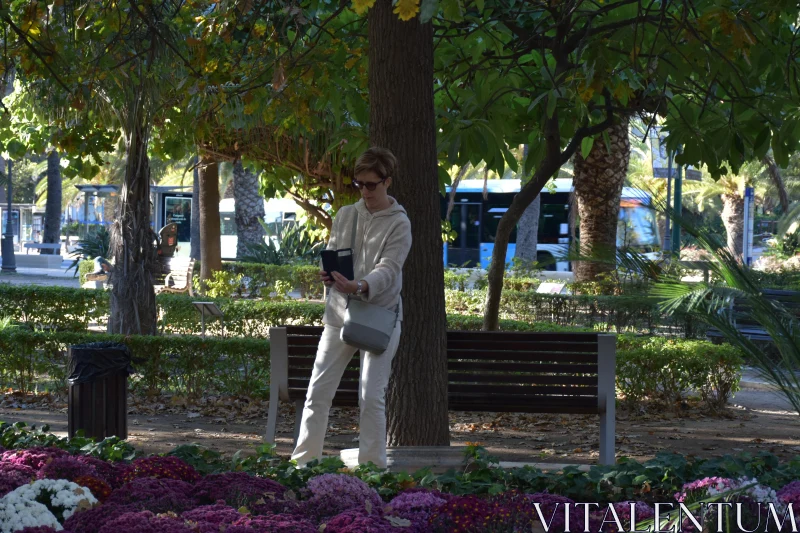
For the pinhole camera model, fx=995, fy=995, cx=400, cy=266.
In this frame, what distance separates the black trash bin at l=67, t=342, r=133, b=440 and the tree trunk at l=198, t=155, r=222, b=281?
12.3 m

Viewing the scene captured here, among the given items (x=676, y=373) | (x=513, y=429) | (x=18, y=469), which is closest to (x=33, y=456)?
(x=18, y=469)

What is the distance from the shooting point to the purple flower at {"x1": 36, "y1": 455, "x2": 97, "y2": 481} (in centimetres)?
373

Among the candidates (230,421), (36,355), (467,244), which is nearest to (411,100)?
(230,421)

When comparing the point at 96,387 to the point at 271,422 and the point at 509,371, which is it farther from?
the point at 509,371

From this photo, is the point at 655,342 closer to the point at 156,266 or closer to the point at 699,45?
the point at 699,45

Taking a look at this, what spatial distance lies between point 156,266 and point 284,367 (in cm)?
585

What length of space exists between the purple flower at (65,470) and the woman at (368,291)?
1.49 meters

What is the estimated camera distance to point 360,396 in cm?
500

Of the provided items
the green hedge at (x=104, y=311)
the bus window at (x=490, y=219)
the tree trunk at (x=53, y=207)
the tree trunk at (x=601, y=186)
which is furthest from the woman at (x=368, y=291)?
the tree trunk at (x=53, y=207)

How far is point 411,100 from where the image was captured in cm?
530

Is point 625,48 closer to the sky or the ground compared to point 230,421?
closer to the sky

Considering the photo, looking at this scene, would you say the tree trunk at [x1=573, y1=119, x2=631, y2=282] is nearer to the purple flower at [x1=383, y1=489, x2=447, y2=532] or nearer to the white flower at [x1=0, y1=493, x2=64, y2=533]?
the purple flower at [x1=383, y1=489, x2=447, y2=532]

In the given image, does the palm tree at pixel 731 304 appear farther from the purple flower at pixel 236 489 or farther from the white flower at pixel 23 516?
the white flower at pixel 23 516

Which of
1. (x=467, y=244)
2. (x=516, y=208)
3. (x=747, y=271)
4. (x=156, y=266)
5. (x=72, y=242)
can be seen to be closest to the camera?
(x=747, y=271)
